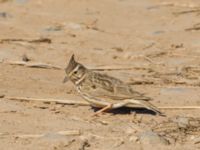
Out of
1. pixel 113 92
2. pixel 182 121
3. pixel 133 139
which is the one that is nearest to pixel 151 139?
pixel 133 139

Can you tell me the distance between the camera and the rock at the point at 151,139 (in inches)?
323

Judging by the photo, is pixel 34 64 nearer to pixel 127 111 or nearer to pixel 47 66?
pixel 47 66

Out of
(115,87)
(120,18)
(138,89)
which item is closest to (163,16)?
(120,18)

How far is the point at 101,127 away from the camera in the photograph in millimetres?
8648

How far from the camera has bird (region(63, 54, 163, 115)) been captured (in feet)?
30.3

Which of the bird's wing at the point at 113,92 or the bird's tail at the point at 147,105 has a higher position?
the bird's wing at the point at 113,92

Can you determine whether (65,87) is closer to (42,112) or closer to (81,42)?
(42,112)

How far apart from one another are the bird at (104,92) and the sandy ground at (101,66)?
0.10 m

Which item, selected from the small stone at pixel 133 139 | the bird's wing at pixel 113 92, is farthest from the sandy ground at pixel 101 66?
the bird's wing at pixel 113 92

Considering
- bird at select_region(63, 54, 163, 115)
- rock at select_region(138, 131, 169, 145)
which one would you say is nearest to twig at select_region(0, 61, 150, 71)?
bird at select_region(63, 54, 163, 115)

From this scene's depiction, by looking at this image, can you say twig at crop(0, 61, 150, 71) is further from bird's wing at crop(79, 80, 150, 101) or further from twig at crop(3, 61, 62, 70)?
bird's wing at crop(79, 80, 150, 101)

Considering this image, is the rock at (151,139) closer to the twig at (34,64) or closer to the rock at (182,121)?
the rock at (182,121)

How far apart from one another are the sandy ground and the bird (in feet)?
0.34

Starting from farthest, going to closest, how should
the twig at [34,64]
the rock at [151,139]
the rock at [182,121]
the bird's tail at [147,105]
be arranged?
the twig at [34,64]
the bird's tail at [147,105]
the rock at [182,121]
the rock at [151,139]
